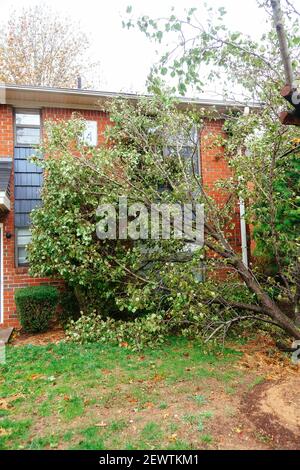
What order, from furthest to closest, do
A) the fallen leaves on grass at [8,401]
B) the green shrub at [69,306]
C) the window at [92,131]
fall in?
the window at [92,131] < the green shrub at [69,306] < the fallen leaves on grass at [8,401]

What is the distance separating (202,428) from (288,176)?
5316 millimetres

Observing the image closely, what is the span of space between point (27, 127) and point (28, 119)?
207 millimetres

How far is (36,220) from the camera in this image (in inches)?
282

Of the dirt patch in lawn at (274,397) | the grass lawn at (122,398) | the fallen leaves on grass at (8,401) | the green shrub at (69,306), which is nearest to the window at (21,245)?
the green shrub at (69,306)

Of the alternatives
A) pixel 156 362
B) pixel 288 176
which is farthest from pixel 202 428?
pixel 288 176

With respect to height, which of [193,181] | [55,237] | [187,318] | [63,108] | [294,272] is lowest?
[187,318]

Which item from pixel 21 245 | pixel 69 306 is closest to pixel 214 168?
pixel 69 306

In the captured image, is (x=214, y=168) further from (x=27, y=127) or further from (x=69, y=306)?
(x=69, y=306)

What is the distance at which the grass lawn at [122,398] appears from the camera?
332 centimetres

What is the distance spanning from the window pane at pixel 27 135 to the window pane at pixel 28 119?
124 millimetres

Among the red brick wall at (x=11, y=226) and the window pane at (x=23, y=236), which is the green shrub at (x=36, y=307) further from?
the window pane at (x=23, y=236)

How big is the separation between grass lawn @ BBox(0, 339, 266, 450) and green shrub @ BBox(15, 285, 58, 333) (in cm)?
111

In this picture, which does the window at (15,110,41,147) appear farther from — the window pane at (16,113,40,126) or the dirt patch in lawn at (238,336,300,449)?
the dirt patch in lawn at (238,336,300,449)

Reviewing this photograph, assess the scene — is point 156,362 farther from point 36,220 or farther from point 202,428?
point 36,220
